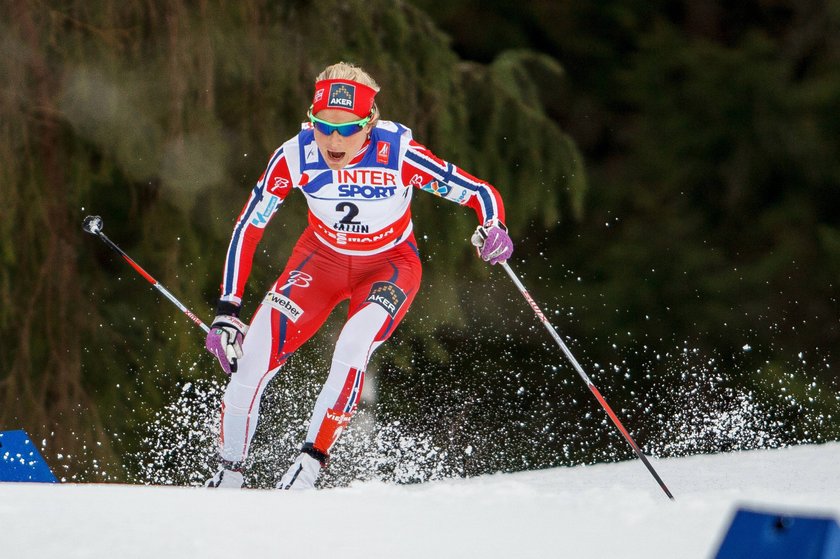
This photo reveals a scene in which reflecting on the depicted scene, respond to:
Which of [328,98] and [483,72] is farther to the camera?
[483,72]

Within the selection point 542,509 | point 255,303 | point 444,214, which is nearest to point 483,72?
point 444,214

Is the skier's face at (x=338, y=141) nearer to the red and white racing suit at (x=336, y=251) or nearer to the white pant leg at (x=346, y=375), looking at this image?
the red and white racing suit at (x=336, y=251)

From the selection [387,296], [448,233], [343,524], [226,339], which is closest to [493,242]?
[387,296]

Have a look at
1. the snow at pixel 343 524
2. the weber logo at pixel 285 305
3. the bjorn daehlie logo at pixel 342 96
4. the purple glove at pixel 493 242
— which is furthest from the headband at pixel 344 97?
the snow at pixel 343 524

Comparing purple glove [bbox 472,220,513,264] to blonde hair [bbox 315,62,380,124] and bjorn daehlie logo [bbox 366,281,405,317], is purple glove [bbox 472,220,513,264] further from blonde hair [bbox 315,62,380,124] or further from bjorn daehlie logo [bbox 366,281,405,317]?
blonde hair [bbox 315,62,380,124]

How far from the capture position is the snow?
176cm

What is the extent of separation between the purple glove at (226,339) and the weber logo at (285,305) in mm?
156

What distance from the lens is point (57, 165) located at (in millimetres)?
4586

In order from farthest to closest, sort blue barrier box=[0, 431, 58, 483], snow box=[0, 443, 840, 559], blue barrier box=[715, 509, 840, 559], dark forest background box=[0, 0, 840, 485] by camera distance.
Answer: dark forest background box=[0, 0, 840, 485] → blue barrier box=[0, 431, 58, 483] → snow box=[0, 443, 840, 559] → blue barrier box=[715, 509, 840, 559]

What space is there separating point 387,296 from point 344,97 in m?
0.66

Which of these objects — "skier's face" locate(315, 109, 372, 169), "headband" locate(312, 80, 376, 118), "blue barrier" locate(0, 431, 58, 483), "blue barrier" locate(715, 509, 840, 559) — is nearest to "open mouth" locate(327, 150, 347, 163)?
"skier's face" locate(315, 109, 372, 169)

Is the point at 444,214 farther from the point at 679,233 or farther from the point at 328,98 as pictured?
the point at 679,233

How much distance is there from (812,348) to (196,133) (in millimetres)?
5413

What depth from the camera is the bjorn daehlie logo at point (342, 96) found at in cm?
342
